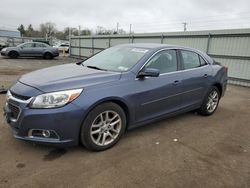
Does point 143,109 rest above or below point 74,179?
above

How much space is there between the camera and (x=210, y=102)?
5234 millimetres

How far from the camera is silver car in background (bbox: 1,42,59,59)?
18.5 m

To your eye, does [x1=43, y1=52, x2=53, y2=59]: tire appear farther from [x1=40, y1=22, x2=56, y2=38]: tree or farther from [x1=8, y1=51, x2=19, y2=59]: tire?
[x1=40, y1=22, x2=56, y2=38]: tree

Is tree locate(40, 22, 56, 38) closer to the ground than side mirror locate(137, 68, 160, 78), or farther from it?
farther from it

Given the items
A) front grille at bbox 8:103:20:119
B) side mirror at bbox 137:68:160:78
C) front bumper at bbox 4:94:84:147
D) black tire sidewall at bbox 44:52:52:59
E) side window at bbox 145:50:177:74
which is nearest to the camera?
front bumper at bbox 4:94:84:147

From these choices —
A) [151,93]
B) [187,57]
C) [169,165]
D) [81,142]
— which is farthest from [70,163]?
[187,57]

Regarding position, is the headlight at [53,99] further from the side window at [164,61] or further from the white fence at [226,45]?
the white fence at [226,45]

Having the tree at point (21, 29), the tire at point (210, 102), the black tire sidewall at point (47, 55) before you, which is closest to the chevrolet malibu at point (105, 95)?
the tire at point (210, 102)

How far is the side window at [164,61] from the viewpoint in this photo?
3.95 metres

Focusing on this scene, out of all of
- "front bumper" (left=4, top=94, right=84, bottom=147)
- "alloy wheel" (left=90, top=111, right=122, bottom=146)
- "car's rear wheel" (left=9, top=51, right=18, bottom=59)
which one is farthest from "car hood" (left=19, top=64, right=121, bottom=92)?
"car's rear wheel" (left=9, top=51, right=18, bottom=59)

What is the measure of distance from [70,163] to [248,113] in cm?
461

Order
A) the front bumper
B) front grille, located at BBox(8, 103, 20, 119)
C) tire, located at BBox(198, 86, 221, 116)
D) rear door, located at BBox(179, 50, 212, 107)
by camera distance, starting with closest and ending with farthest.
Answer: the front bumper → front grille, located at BBox(8, 103, 20, 119) → rear door, located at BBox(179, 50, 212, 107) → tire, located at BBox(198, 86, 221, 116)

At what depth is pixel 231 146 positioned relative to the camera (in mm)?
3771

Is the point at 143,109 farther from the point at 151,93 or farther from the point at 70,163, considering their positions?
the point at 70,163
